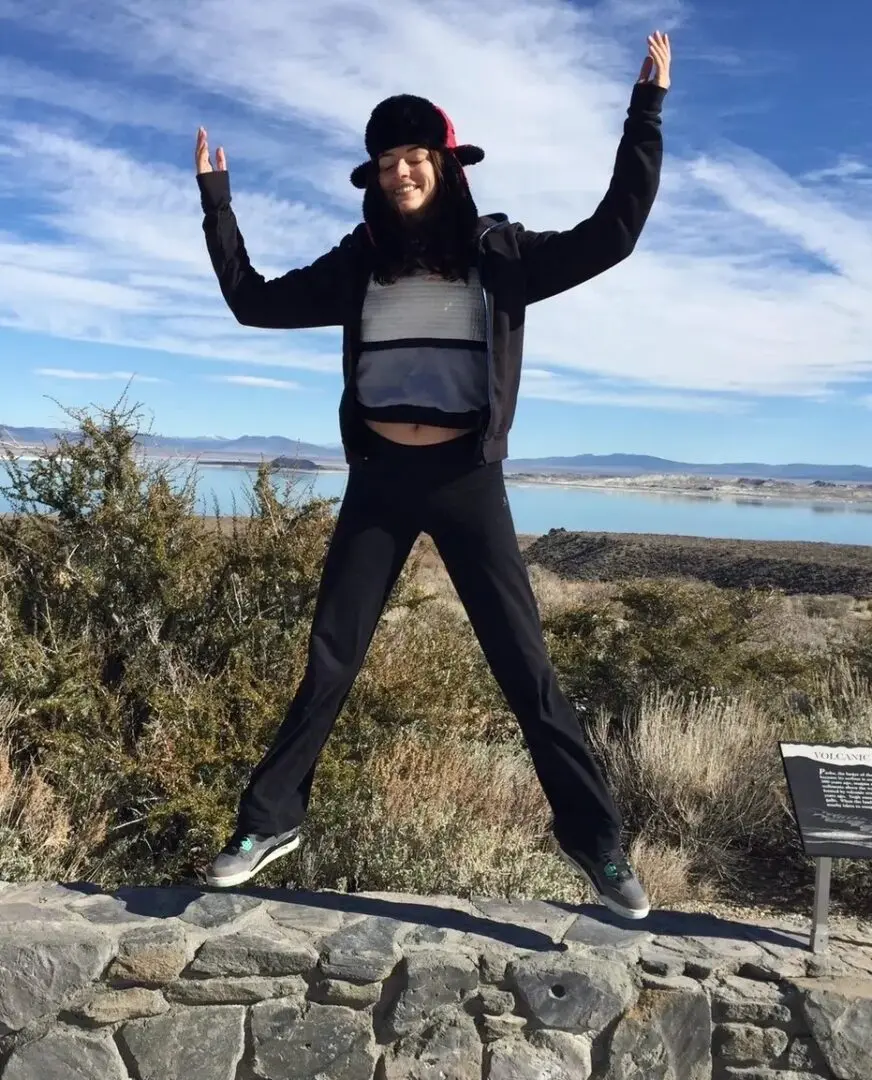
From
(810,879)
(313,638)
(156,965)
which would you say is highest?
(313,638)

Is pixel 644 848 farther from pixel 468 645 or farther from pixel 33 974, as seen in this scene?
pixel 33 974

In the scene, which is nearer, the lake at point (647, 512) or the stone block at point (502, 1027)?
the stone block at point (502, 1027)

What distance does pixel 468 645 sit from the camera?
642cm

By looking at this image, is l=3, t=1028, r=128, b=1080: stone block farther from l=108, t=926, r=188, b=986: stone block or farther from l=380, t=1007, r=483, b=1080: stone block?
l=380, t=1007, r=483, b=1080: stone block

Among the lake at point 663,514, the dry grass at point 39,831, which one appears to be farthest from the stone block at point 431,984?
the lake at point 663,514

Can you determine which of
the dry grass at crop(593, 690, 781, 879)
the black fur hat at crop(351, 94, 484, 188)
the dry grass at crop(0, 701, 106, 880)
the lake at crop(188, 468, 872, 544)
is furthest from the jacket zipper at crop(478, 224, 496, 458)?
the lake at crop(188, 468, 872, 544)

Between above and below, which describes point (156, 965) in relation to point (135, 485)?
below

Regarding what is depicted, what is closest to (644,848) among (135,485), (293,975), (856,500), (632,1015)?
(632,1015)

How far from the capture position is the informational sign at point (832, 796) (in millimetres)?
2979

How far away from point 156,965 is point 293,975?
43 centimetres

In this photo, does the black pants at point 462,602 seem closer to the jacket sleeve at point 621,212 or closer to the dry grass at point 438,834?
the jacket sleeve at point 621,212

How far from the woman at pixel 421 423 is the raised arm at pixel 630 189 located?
0.21 ft

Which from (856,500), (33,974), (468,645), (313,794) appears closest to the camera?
(33,974)

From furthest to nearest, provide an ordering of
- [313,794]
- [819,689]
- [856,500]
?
1. [856,500]
2. [819,689]
3. [313,794]
